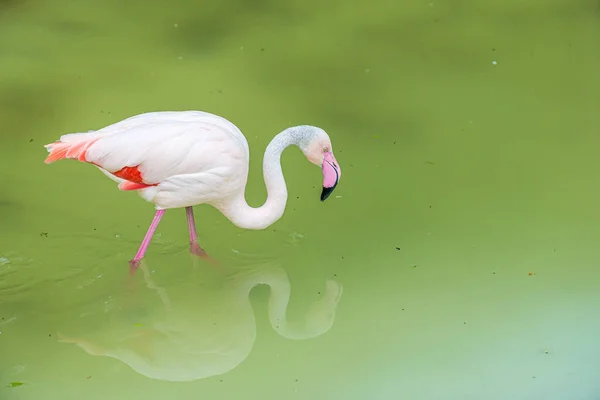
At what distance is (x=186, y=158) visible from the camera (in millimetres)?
3875

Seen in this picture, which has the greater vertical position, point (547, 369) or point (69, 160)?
point (547, 369)

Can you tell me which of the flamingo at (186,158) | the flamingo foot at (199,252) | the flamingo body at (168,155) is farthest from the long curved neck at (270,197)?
the flamingo foot at (199,252)

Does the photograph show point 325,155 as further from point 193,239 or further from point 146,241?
point 146,241

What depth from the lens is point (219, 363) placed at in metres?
3.59

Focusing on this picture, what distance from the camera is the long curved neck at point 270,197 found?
4008mm

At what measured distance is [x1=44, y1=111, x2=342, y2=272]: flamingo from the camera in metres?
3.86

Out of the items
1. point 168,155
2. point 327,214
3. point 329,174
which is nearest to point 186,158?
point 168,155

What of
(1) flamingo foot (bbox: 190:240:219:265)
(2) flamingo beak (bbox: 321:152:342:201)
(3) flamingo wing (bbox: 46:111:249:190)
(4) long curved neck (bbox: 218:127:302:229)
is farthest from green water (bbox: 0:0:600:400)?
(3) flamingo wing (bbox: 46:111:249:190)

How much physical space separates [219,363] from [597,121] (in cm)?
323

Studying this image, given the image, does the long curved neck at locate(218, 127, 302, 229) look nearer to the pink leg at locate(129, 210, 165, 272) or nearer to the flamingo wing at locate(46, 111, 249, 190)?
the flamingo wing at locate(46, 111, 249, 190)

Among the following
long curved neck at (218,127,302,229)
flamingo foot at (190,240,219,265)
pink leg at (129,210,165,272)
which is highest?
long curved neck at (218,127,302,229)

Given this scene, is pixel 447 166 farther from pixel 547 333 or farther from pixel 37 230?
pixel 37 230

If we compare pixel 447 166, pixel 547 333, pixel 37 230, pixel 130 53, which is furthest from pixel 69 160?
pixel 547 333

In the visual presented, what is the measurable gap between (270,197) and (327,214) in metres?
0.65
